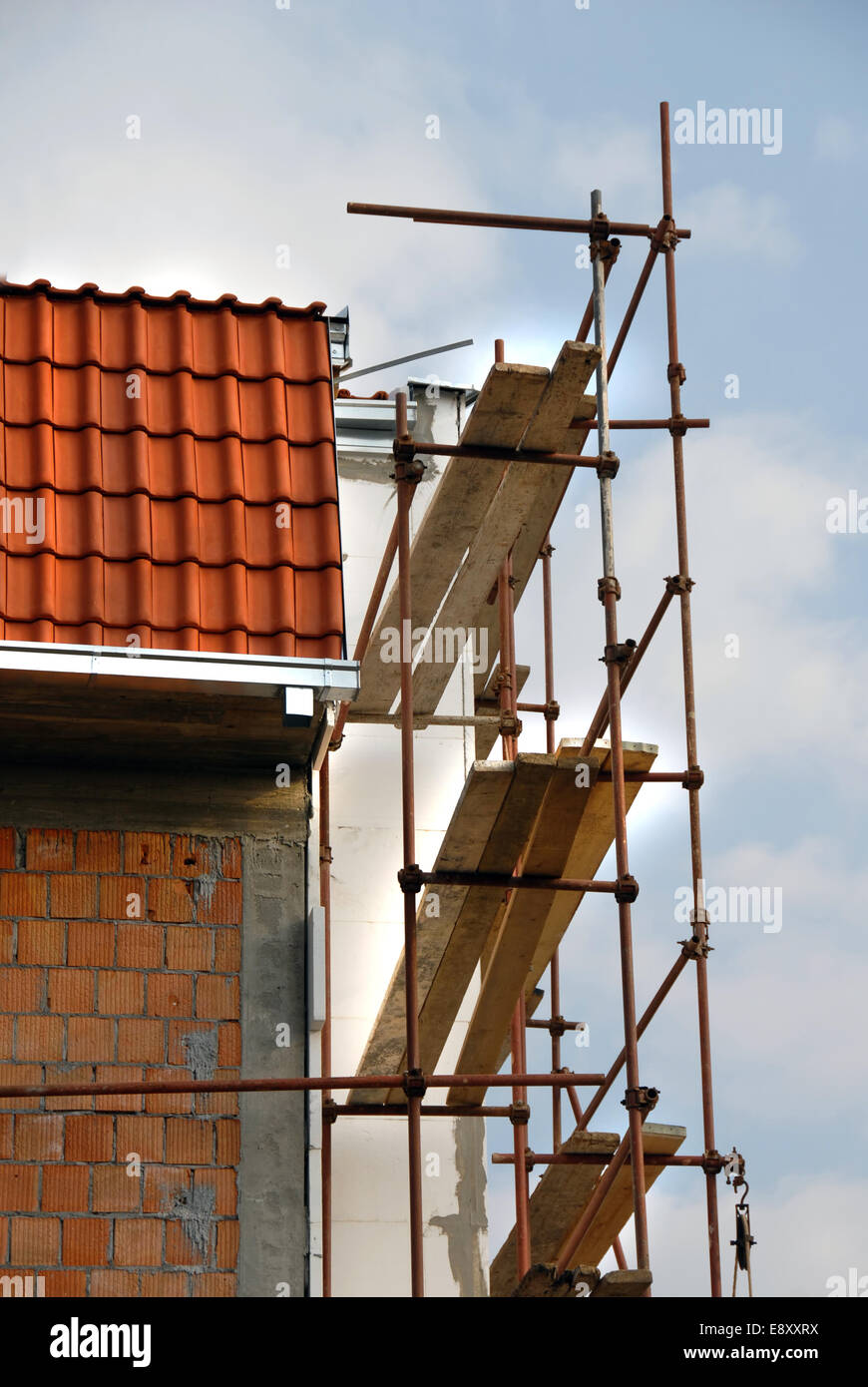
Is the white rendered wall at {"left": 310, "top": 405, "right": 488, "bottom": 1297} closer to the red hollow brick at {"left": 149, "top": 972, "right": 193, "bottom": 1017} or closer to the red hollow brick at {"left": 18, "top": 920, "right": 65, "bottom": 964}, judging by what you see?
the red hollow brick at {"left": 149, "top": 972, "right": 193, "bottom": 1017}

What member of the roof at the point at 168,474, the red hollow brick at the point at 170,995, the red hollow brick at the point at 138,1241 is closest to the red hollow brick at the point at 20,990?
the red hollow brick at the point at 170,995

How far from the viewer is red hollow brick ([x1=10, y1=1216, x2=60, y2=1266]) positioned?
362 inches

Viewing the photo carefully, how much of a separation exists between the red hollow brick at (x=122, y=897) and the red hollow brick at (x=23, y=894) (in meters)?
0.26

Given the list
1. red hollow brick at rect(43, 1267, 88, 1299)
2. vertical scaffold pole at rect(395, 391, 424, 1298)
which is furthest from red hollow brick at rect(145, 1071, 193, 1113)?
vertical scaffold pole at rect(395, 391, 424, 1298)

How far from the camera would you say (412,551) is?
→ 11.4 m

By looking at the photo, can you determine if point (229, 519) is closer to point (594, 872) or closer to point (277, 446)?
point (277, 446)

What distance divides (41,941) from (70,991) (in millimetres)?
273

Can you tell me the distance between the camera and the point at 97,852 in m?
9.98

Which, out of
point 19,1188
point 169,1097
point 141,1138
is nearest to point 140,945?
point 169,1097

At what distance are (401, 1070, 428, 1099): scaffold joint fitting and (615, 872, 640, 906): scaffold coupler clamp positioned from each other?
1.30 meters

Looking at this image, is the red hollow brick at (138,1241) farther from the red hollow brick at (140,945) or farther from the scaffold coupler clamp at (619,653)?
the scaffold coupler clamp at (619,653)

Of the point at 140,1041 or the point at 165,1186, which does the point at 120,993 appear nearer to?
the point at 140,1041

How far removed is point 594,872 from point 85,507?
3575mm
